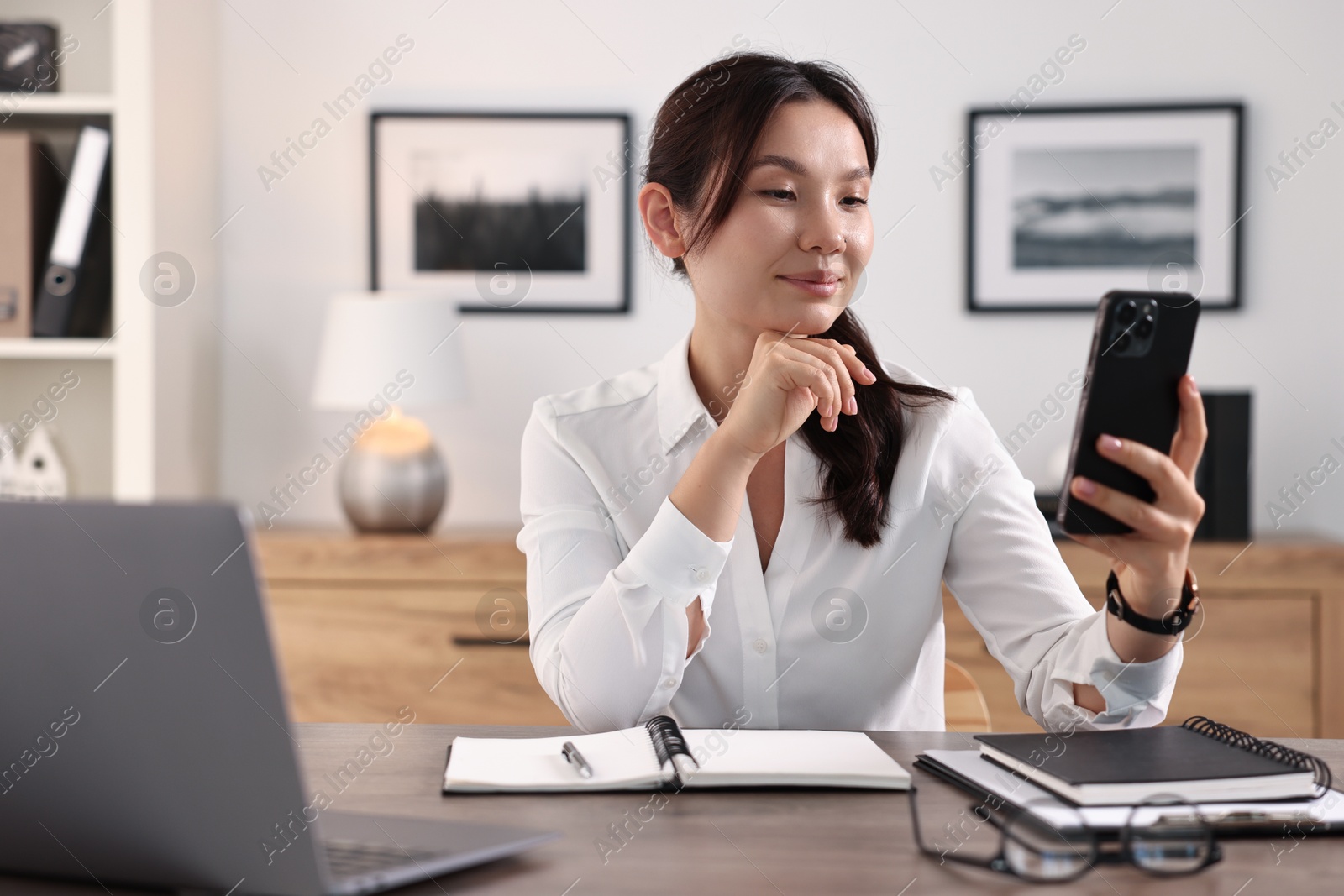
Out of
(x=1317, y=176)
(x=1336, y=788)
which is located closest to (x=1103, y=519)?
(x=1336, y=788)

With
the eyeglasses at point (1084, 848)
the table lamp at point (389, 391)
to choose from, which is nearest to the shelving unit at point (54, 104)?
the table lamp at point (389, 391)

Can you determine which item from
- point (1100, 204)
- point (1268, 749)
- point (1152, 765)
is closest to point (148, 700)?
point (1152, 765)

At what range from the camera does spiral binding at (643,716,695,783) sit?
895mm

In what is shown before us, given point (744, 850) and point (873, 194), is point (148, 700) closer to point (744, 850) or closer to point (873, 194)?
point (744, 850)

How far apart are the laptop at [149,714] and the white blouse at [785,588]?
19.7 inches

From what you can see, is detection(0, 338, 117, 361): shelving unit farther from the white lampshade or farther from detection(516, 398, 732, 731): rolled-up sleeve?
detection(516, 398, 732, 731): rolled-up sleeve

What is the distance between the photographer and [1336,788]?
0.86 meters

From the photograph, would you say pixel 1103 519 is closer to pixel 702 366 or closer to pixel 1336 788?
pixel 1336 788

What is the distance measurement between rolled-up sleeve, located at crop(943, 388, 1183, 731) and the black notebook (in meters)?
0.14

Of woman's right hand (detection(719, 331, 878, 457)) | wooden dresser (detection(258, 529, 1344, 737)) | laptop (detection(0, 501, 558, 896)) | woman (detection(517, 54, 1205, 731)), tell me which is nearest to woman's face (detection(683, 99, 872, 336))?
woman (detection(517, 54, 1205, 731))

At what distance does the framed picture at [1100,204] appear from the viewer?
2650 mm

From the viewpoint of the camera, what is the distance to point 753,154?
128 cm

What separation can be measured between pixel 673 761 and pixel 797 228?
63 cm

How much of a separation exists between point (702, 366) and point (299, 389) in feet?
5.61
